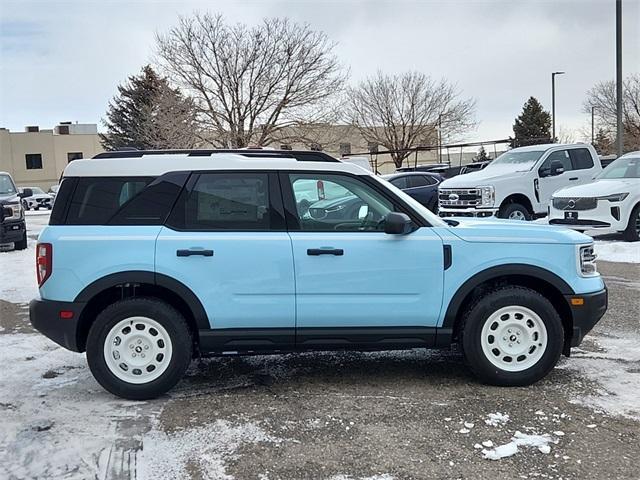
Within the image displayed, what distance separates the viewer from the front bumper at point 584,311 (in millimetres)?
4820

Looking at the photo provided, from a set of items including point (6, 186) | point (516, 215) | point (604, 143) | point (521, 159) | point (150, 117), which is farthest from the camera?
point (604, 143)

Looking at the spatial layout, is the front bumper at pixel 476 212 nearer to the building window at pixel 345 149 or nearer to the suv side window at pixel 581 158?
Result: the suv side window at pixel 581 158

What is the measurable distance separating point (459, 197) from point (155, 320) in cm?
1041

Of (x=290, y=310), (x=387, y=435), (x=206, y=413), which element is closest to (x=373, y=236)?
(x=290, y=310)

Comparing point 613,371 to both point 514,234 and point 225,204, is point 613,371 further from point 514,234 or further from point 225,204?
point 225,204

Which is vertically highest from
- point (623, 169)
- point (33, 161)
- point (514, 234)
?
point (33, 161)

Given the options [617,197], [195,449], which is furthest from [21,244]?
[617,197]

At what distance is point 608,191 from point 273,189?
9.54 m

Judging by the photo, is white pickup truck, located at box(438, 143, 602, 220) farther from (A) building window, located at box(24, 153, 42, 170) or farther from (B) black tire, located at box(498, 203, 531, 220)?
(A) building window, located at box(24, 153, 42, 170)

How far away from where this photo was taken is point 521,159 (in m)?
14.6

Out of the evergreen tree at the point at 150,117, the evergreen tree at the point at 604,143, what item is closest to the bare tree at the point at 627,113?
the evergreen tree at the point at 604,143

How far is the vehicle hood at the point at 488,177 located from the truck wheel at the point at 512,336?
29.8 ft

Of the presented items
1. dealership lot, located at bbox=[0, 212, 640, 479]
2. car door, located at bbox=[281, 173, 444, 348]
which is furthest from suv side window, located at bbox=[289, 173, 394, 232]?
dealership lot, located at bbox=[0, 212, 640, 479]

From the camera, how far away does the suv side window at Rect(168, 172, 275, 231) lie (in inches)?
187
